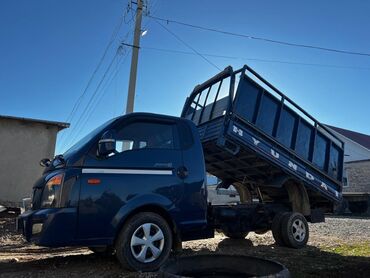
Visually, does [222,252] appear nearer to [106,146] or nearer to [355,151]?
[106,146]

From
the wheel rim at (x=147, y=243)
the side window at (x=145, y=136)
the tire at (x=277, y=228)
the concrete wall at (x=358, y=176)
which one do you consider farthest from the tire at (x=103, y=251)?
the concrete wall at (x=358, y=176)

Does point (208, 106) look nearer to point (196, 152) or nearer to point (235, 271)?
point (196, 152)

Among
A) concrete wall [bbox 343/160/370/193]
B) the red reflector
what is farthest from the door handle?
concrete wall [bbox 343/160/370/193]

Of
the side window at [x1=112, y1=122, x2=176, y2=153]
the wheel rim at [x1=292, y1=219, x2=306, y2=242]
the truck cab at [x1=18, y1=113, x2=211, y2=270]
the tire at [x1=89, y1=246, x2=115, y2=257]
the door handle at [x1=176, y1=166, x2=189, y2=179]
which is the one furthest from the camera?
the wheel rim at [x1=292, y1=219, x2=306, y2=242]

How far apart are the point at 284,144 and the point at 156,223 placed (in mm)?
3897

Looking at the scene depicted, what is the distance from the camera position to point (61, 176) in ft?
20.2

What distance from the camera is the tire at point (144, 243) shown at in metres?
6.21

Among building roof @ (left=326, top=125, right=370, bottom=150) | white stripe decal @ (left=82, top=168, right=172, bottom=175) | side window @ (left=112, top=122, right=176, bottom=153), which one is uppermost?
building roof @ (left=326, top=125, right=370, bottom=150)

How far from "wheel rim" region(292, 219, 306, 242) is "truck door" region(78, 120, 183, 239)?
3481 mm

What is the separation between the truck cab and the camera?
6066 mm

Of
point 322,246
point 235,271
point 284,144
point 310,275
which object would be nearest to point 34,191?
point 235,271

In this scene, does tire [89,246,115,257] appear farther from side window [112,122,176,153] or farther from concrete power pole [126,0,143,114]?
concrete power pole [126,0,143,114]

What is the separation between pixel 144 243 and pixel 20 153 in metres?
12.0

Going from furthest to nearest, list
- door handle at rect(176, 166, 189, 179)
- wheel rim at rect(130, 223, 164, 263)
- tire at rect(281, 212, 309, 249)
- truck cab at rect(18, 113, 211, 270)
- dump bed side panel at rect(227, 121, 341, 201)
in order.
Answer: tire at rect(281, 212, 309, 249)
dump bed side panel at rect(227, 121, 341, 201)
door handle at rect(176, 166, 189, 179)
wheel rim at rect(130, 223, 164, 263)
truck cab at rect(18, 113, 211, 270)
